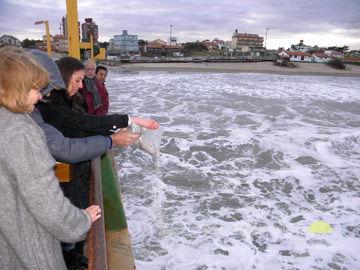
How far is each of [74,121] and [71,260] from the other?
0.98 meters

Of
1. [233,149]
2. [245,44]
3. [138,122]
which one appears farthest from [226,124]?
[245,44]

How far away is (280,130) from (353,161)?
271 centimetres

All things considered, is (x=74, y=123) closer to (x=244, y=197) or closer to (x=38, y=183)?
(x=38, y=183)

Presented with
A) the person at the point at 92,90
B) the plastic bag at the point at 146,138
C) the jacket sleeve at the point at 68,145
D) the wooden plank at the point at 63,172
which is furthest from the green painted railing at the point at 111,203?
the person at the point at 92,90

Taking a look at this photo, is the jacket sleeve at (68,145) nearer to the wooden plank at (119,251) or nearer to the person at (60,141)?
the person at (60,141)

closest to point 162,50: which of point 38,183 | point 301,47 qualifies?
point 301,47

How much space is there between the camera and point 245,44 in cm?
9225

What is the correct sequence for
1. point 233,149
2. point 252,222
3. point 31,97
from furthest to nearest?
1. point 233,149
2. point 252,222
3. point 31,97

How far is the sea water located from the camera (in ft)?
11.0

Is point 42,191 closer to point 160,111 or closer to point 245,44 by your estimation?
point 160,111

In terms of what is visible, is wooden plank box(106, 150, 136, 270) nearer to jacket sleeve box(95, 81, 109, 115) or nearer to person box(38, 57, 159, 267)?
person box(38, 57, 159, 267)

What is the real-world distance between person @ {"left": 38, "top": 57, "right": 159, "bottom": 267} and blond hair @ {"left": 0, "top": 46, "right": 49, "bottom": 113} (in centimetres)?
87

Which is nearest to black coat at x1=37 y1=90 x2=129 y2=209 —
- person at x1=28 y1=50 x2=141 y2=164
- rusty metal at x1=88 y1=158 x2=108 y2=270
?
person at x1=28 y1=50 x2=141 y2=164

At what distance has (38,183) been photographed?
2.99 feet
